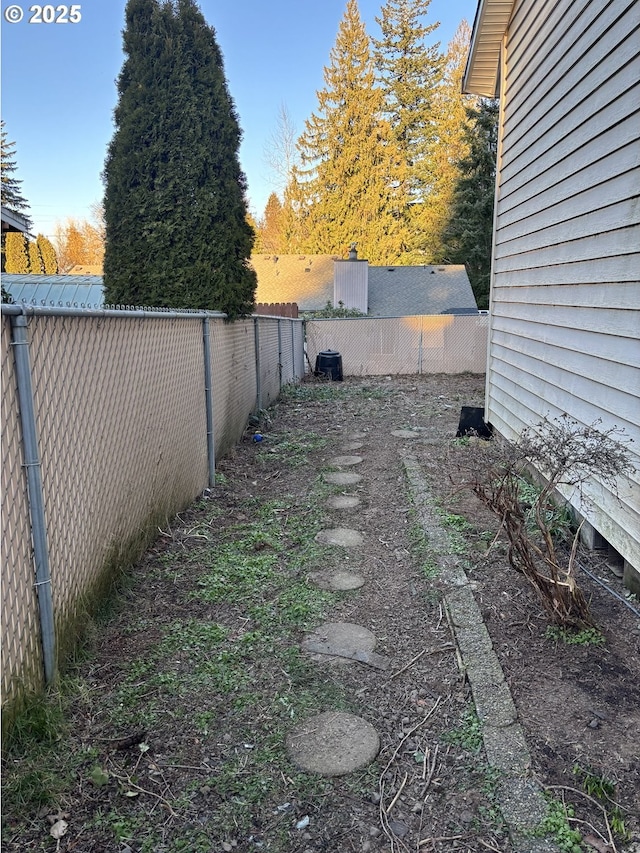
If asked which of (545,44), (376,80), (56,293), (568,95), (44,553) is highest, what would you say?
(376,80)

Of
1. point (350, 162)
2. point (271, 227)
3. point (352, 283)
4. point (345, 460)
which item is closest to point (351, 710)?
point (345, 460)

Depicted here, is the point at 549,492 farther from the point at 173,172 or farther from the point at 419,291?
the point at 419,291

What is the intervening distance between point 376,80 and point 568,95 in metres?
34.7

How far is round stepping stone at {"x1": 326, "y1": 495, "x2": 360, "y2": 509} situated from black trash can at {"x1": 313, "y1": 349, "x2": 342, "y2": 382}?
9.44m

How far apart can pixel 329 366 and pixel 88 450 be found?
11867 mm

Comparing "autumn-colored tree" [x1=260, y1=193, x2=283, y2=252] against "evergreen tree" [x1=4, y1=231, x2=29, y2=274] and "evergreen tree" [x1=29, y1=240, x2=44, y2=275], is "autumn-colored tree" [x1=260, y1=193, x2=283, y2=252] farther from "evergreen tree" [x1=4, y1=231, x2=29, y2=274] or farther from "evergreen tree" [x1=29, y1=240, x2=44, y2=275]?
"evergreen tree" [x1=4, y1=231, x2=29, y2=274]

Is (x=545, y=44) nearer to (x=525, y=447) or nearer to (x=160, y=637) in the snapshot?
(x=525, y=447)

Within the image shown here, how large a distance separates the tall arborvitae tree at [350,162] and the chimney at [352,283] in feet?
34.2

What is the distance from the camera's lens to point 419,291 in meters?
23.2

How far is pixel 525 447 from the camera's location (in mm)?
2727

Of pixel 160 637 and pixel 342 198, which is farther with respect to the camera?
pixel 342 198

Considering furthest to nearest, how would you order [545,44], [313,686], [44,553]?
[545,44]
[313,686]
[44,553]

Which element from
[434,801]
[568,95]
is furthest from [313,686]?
[568,95]

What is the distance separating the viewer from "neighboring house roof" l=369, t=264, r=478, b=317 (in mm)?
22547
